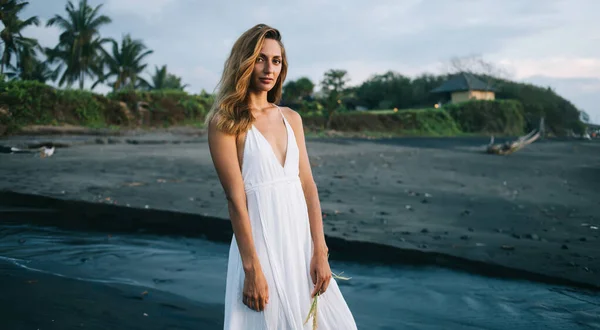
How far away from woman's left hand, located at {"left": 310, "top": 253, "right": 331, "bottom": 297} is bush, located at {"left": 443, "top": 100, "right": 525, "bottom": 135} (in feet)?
136

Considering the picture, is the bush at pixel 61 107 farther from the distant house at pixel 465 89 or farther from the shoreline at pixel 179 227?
the distant house at pixel 465 89

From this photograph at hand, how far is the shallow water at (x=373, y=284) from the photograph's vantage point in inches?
173

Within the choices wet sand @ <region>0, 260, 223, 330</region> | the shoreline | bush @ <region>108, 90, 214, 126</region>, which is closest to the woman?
wet sand @ <region>0, 260, 223, 330</region>

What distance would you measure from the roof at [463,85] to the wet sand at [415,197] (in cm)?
3374

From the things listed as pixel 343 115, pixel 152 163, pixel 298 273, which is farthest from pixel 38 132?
pixel 343 115

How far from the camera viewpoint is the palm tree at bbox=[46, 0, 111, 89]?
125 ft

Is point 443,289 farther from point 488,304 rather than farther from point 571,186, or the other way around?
point 571,186

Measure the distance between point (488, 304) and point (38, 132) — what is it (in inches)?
692

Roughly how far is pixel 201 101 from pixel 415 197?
20501mm

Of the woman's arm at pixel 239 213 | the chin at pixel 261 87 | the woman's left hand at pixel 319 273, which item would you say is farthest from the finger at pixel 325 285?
the chin at pixel 261 87

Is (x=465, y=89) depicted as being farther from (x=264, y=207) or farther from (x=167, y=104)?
(x=264, y=207)

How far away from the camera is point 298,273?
2051 mm

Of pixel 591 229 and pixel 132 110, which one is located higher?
pixel 132 110

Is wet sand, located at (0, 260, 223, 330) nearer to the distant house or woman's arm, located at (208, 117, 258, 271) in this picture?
woman's arm, located at (208, 117, 258, 271)
